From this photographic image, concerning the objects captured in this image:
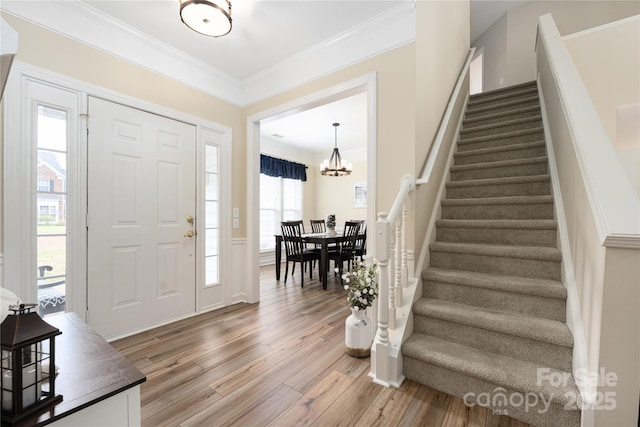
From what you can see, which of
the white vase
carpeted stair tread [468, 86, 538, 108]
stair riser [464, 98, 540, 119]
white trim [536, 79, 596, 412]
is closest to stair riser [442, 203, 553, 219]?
white trim [536, 79, 596, 412]

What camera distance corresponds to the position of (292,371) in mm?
1966

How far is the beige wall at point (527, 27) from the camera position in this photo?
151 inches

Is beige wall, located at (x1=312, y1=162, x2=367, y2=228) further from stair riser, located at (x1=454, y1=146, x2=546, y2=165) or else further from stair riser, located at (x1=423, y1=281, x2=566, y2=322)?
stair riser, located at (x1=423, y1=281, x2=566, y2=322)

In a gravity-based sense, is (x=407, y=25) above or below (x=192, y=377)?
above

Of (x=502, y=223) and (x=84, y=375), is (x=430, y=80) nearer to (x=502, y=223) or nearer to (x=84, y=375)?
(x=502, y=223)

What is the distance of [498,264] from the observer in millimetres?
2072

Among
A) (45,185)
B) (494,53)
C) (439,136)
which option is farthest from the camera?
(494,53)

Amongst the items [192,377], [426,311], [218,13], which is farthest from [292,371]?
[218,13]

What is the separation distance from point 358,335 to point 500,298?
1022 millimetres

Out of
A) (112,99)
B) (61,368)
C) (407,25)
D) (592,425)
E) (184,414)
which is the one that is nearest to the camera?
(61,368)

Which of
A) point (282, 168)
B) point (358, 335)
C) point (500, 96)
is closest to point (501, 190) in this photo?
point (358, 335)

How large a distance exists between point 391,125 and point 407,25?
2.63 feet

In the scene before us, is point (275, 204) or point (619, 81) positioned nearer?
point (619, 81)

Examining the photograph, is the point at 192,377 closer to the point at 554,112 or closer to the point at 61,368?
the point at 61,368
